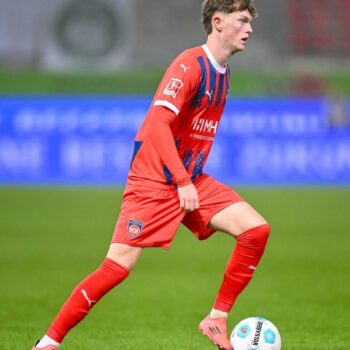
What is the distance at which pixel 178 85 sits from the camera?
5.06 meters

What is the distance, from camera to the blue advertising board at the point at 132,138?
55.2ft

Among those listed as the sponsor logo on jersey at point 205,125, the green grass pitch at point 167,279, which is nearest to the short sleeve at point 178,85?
the sponsor logo on jersey at point 205,125

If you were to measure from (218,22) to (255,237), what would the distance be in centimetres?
119

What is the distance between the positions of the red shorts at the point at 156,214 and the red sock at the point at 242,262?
21 centimetres

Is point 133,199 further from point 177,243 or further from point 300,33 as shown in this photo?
point 300,33

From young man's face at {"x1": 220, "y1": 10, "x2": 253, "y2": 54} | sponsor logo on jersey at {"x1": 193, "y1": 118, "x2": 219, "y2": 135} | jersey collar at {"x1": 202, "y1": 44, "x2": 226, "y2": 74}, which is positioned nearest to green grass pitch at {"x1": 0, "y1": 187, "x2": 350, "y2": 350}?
sponsor logo on jersey at {"x1": 193, "y1": 118, "x2": 219, "y2": 135}

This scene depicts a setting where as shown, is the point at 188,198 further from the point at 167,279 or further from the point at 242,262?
the point at 167,279

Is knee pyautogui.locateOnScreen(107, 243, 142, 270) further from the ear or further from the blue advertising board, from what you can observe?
the blue advertising board

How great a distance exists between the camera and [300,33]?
2148cm

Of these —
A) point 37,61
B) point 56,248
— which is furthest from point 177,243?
point 37,61

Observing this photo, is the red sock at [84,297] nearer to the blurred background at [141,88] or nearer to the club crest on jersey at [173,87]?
the club crest on jersey at [173,87]

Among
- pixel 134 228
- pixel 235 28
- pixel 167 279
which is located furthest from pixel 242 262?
pixel 167 279

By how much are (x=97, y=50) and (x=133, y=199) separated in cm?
1548

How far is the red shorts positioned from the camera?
509 cm
